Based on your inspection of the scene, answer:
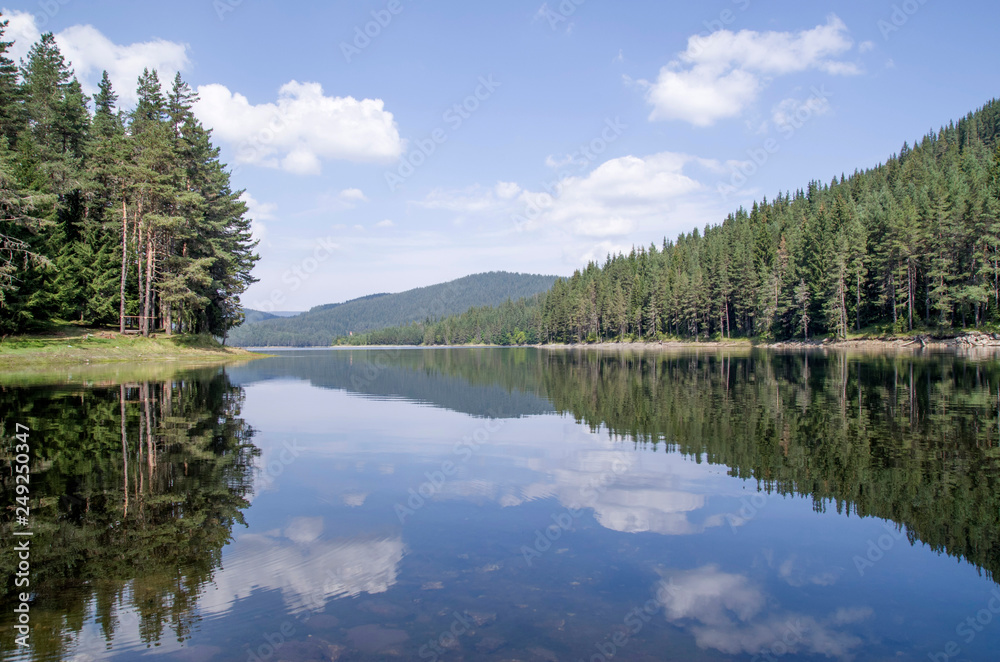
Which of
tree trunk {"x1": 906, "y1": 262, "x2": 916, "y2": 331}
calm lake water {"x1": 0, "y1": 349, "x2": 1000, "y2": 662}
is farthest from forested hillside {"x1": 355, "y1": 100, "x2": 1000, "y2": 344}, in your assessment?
calm lake water {"x1": 0, "y1": 349, "x2": 1000, "y2": 662}

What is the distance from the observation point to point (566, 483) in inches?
464

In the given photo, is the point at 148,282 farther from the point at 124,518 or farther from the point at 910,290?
the point at 910,290

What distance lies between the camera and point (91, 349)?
A: 148ft

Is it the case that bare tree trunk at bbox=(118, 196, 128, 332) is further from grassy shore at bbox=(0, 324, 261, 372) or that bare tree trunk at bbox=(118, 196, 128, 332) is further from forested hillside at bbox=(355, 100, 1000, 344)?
forested hillside at bbox=(355, 100, 1000, 344)

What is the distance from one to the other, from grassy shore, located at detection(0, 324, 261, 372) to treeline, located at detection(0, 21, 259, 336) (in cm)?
164

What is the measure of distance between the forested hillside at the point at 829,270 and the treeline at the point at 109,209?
82.2 m

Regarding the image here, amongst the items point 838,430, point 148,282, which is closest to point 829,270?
point 838,430

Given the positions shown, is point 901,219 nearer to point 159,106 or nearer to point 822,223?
point 822,223

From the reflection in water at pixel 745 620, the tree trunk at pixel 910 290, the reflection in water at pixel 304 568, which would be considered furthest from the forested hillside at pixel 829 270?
the reflection in water at pixel 304 568

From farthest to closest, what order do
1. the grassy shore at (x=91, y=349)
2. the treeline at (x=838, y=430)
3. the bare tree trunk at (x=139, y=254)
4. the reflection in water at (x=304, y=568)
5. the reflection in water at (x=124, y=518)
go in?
the bare tree trunk at (x=139, y=254) < the grassy shore at (x=91, y=349) < the treeline at (x=838, y=430) < the reflection in water at (x=304, y=568) < the reflection in water at (x=124, y=518)

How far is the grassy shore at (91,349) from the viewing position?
131 feet

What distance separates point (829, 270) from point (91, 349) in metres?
91.2

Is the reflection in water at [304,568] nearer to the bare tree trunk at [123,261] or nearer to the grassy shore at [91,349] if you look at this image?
the grassy shore at [91,349]

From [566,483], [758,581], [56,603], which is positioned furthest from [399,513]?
[758,581]
